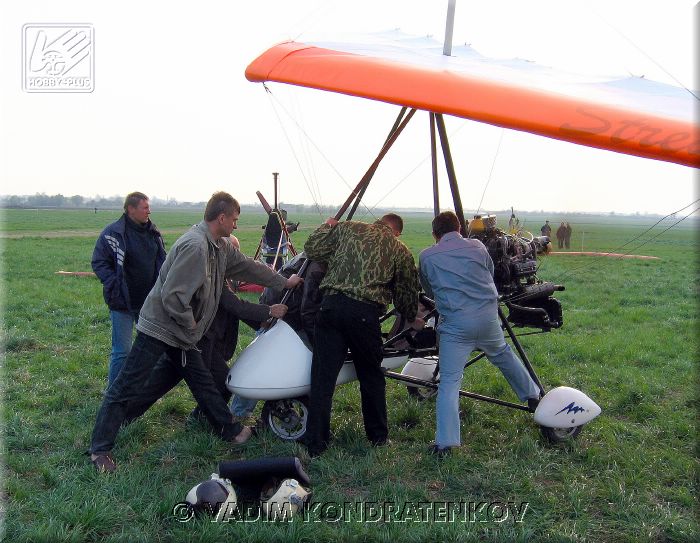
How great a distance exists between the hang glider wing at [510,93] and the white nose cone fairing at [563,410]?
1.93 m

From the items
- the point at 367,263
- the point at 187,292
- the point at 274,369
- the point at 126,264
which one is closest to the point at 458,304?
the point at 367,263

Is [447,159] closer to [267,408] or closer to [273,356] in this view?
[273,356]

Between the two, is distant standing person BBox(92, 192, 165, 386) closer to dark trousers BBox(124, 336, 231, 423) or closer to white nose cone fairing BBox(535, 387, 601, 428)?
dark trousers BBox(124, 336, 231, 423)

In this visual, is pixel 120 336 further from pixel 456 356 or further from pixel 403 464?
pixel 456 356

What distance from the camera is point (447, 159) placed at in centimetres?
495

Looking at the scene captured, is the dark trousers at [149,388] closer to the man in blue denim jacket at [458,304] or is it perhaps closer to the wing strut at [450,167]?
the man in blue denim jacket at [458,304]

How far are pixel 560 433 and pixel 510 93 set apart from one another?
93.5 inches

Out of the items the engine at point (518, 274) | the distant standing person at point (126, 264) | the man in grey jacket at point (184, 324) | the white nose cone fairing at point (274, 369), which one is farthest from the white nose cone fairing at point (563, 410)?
the distant standing person at point (126, 264)

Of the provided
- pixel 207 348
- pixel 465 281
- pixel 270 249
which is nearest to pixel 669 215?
pixel 465 281

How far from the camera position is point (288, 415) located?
4660mm

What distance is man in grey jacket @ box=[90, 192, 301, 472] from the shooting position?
13.4ft

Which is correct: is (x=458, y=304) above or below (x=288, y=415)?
above

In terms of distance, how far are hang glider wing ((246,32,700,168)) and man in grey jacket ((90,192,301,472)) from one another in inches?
44.0

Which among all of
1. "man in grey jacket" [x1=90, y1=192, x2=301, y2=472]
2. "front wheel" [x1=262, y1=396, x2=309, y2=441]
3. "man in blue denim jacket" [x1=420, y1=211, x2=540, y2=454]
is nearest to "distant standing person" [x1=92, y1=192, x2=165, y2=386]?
"man in grey jacket" [x1=90, y1=192, x2=301, y2=472]
